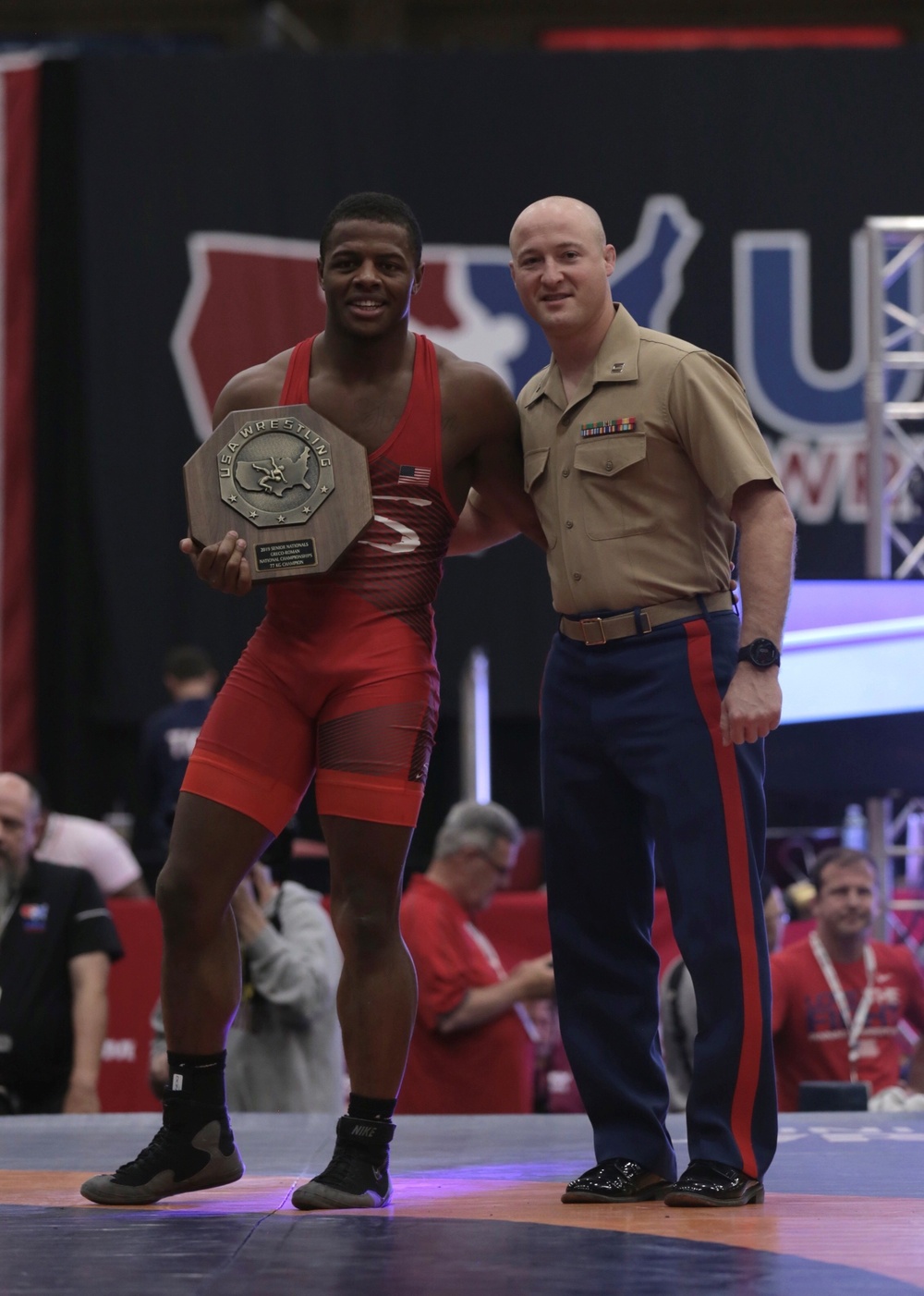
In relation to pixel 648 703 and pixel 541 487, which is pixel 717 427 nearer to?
pixel 541 487

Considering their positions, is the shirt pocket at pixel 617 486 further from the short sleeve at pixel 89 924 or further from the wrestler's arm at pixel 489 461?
the short sleeve at pixel 89 924

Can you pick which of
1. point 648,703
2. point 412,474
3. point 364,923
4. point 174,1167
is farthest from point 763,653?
point 174,1167

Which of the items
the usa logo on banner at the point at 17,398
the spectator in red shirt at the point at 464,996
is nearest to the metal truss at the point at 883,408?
the spectator in red shirt at the point at 464,996

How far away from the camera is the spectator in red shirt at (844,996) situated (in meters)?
4.95

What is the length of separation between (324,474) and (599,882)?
0.77 meters

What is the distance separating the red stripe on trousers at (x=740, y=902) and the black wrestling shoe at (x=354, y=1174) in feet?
1.71

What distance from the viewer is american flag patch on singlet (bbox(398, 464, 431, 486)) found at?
2666 millimetres

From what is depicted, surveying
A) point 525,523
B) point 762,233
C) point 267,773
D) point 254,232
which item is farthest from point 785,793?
point 254,232

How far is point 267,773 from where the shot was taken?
8.61ft

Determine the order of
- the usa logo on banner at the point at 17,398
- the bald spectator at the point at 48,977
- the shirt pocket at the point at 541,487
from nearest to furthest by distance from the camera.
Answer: the shirt pocket at the point at 541,487
the bald spectator at the point at 48,977
the usa logo on banner at the point at 17,398

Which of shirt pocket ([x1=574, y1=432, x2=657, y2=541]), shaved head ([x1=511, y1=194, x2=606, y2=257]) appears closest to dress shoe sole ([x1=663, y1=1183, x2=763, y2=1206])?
shirt pocket ([x1=574, y1=432, x2=657, y2=541])

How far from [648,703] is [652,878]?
34 centimetres

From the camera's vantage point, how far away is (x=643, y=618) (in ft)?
8.73

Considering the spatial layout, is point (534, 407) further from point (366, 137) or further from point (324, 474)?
point (366, 137)
